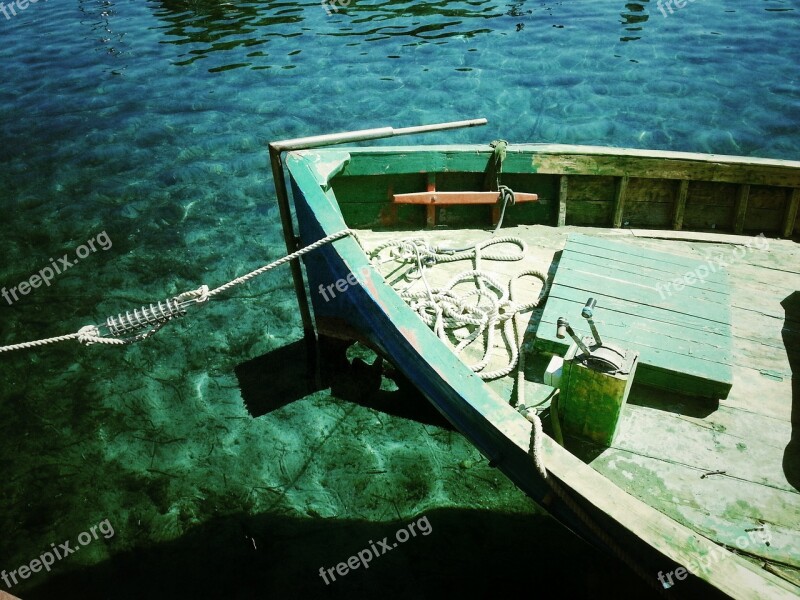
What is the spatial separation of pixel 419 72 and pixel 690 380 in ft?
40.2

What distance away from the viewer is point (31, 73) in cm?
1414

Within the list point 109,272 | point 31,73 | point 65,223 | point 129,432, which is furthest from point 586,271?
point 31,73

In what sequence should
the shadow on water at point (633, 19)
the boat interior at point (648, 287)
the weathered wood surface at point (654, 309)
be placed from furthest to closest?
the shadow on water at point (633, 19) < the weathered wood surface at point (654, 309) < the boat interior at point (648, 287)

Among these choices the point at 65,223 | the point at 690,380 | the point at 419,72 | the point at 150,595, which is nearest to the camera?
the point at 690,380

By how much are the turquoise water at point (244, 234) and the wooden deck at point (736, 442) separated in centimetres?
122

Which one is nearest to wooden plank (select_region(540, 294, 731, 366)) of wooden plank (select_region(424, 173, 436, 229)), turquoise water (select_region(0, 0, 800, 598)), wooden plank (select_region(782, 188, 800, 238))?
turquoise water (select_region(0, 0, 800, 598))

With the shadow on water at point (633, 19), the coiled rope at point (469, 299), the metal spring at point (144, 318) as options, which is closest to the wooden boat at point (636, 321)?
the coiled rope at point (469, 299)

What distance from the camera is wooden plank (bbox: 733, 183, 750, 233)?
5184 millimetres

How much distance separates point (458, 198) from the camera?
18.1 feet

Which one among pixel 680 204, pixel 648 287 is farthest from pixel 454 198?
pixel 680 204

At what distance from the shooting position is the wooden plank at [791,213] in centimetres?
511

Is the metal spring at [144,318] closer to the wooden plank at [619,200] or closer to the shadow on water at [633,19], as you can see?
the wooden plank at [619,200]

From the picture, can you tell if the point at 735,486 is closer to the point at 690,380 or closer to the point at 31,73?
the point at 690,380

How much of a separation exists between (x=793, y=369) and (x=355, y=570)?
372 cm
